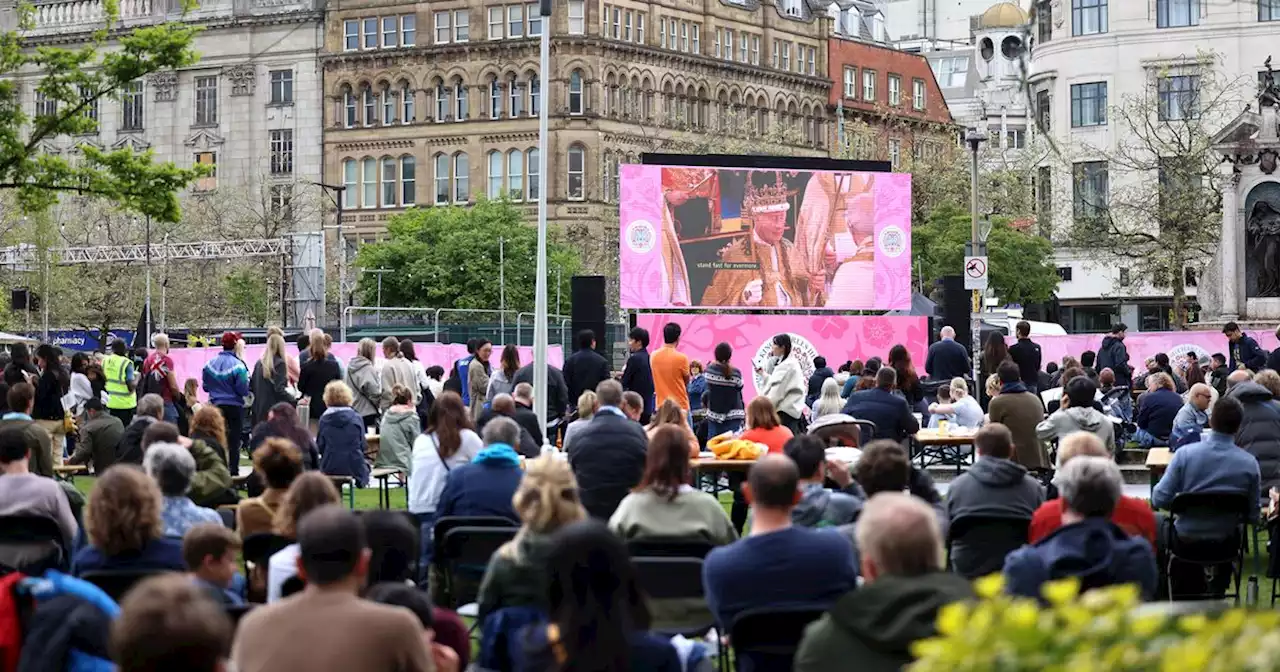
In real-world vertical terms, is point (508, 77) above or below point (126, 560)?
above

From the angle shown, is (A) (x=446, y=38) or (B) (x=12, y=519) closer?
(B) (x=12, y=519)

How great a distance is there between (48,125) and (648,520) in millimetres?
18025

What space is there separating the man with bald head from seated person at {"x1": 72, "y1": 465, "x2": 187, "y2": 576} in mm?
2295

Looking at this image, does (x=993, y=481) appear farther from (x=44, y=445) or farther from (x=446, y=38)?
(x=446, y=38)

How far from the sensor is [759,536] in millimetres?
9586

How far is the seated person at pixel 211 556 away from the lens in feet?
31.5

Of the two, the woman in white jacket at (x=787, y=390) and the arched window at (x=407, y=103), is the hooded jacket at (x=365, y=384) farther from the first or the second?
the arched window at (x=407, y=103)

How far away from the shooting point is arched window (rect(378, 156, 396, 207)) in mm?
102812

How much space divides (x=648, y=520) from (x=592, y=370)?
13740 mm

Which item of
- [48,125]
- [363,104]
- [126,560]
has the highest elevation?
[363,104]

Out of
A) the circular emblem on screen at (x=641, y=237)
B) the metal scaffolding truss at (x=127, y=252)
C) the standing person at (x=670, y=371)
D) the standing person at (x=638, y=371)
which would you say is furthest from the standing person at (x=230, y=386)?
the metal scaffolding truss at (x=127, y=252)

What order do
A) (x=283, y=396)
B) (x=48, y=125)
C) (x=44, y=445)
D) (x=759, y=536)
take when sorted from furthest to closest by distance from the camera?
(x=48, y=125), (x=283, y=396), (x=44, y=445), (x=759, y=536)

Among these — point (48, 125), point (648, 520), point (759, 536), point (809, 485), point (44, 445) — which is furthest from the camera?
point (48, 125)

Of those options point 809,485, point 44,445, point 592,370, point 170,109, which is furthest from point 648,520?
point 170,109
